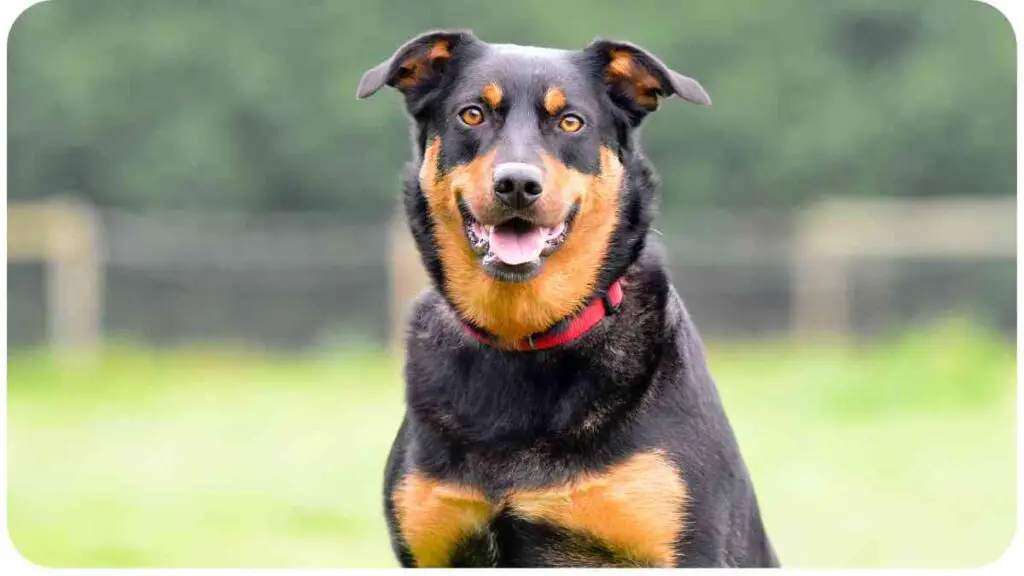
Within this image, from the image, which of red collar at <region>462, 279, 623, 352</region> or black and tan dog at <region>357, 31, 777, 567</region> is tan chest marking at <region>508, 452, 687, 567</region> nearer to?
black and tan dog at <region>357, 31, 777, 567</region>

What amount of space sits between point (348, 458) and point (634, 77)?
521cm

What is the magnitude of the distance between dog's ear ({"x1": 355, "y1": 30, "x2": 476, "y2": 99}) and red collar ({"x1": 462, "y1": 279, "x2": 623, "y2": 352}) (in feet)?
2.52

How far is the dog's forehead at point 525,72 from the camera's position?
12.8 feet

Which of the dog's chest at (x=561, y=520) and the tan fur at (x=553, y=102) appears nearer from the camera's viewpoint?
the dog's chest at (x=561, y=520)

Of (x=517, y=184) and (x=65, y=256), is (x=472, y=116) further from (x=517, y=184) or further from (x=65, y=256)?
(x=65, y=256)

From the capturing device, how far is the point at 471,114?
12.8 ft

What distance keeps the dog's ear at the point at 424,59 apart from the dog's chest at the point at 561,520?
115 cm

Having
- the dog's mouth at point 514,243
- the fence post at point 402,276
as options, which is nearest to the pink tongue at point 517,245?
the dog's mouth at point 514,243

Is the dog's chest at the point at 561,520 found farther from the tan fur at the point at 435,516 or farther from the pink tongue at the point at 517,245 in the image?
the pink tongue at the point at 517,245

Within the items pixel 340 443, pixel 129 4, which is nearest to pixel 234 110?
pixel 129 4

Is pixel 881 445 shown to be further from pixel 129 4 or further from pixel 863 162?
pixel 129 4

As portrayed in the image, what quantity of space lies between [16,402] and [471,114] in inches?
345

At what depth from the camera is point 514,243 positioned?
3.81 meters

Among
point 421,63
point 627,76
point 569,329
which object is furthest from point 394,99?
point 569,329
